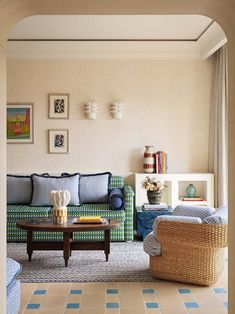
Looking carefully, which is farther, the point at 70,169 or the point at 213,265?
the point at 70,169

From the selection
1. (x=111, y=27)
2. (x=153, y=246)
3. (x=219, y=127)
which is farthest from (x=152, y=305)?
(x=111, y=27)

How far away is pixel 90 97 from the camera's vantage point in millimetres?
7094

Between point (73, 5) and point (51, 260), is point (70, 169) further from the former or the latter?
point (73, 5)

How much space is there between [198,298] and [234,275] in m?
1.67

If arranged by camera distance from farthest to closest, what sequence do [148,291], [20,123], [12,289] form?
[20,123] → [148,291] → [12,289]

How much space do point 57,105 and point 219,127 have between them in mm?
2507

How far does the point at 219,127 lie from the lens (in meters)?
6.68

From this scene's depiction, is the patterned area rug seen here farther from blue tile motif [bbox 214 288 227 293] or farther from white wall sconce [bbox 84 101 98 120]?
white wall sconce [bbox 84 101 98 120]

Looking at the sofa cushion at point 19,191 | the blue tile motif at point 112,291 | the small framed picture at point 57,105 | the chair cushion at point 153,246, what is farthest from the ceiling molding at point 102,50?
the blue tile motif at point 112,291

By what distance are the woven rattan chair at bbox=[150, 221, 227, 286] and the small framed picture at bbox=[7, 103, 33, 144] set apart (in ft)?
11.2

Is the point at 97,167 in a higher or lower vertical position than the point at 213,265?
higher

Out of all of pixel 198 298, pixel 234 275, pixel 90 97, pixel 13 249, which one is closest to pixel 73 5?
pixel 234 275

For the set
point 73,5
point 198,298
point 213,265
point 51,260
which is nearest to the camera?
point 73,5

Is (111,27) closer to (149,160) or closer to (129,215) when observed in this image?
(149,160)
